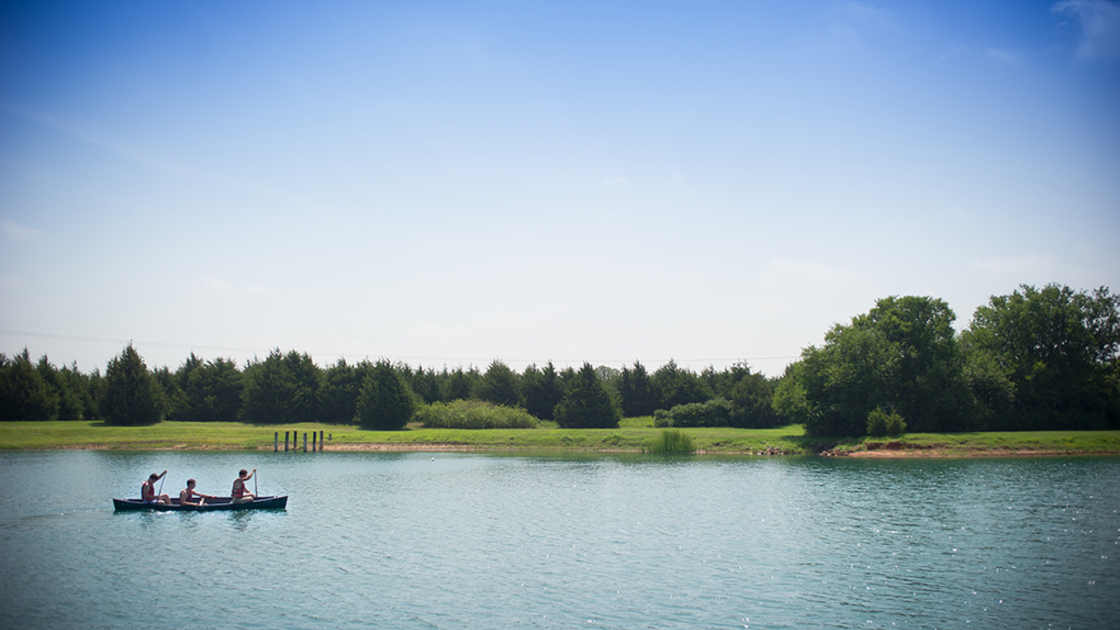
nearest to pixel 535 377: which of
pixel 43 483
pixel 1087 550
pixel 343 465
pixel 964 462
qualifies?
pixel 343 465

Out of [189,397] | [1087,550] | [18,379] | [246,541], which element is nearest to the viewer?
[1087,550]

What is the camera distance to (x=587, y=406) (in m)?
85.4

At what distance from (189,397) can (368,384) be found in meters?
29.5

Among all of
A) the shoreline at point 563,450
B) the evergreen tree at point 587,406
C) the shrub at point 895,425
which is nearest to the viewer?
the shoreline at point 563,450

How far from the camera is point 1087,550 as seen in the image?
922 inches

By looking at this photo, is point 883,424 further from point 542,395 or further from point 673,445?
point 542,395

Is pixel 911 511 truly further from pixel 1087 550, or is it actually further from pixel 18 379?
pixel 18 379

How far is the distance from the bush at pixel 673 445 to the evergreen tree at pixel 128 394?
60.9 m

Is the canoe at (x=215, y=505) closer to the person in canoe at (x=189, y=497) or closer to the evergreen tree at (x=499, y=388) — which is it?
the person in canoe at (x=189, y=497)

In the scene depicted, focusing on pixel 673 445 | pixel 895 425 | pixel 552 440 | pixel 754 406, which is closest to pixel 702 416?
pixel 754 406

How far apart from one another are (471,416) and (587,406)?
1452cm

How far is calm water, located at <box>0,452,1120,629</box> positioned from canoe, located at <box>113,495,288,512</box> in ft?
1.44

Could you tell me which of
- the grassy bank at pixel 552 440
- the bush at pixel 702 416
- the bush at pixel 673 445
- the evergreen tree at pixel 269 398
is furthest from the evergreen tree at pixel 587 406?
the evergreen tree at pixel 269 398

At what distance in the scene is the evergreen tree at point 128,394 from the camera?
81.0m
